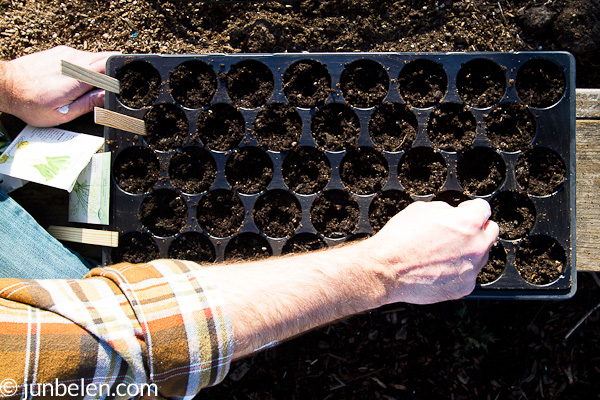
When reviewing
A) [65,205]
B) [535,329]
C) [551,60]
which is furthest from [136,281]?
[535,329]

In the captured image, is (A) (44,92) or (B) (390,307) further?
(B) (390,307)

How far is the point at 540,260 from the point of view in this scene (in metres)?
1.36

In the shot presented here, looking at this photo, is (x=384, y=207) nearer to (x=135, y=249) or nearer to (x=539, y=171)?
(x=539, y=171)

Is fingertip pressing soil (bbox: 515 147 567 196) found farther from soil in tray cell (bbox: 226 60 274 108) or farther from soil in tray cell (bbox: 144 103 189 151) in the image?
soil in tray cell (bbox: 144 103 189 151)

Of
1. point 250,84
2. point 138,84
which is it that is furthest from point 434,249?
point 138,84

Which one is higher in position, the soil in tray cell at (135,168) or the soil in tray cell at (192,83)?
the soil in tray cell at (192,83)

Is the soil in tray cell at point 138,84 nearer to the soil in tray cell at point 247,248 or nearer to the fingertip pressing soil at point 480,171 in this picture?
the soil in tray cell at point 247,248

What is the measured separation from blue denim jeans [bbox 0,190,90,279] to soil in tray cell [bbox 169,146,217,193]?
0.46 m

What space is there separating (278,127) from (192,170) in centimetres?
33

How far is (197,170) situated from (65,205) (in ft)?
1.71

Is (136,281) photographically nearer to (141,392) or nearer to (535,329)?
(141,392)

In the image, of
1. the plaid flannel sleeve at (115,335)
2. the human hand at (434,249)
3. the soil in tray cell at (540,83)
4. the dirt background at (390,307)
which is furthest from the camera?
the dirt background at (390,307)

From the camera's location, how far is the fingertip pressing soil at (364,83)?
139 cm

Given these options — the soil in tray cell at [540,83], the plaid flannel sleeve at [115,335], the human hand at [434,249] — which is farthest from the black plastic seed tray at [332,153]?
the plaid flannel sleeve at [115,335]
